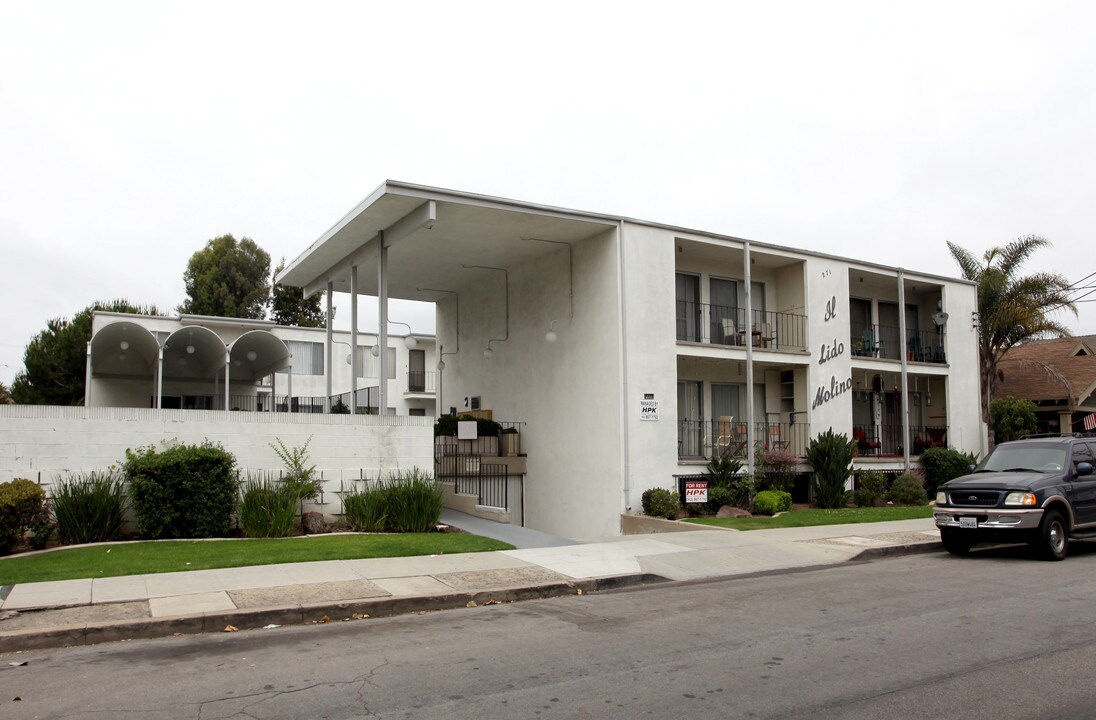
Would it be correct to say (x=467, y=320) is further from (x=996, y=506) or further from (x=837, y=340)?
(x=996, y=506)

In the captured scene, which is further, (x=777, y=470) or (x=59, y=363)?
(x=59, y=363)

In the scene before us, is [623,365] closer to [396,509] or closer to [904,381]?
[396,509]

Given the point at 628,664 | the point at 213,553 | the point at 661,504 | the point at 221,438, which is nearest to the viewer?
the point at 628,664

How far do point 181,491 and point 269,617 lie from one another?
5.73 metres

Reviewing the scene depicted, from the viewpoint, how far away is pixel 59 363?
133 feet

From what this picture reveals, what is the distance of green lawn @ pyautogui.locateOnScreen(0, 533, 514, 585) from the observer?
421 inches

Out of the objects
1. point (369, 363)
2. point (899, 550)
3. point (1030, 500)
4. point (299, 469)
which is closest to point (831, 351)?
point (899, 550)

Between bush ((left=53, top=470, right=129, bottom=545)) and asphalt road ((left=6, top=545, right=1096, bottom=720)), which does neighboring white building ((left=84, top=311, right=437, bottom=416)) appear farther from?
asphalt road ((left=6, top=545, right=1096, bottom=720))

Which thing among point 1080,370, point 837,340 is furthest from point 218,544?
point 1080,370

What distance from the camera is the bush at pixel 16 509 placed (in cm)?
1177

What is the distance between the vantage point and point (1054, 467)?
13.6m

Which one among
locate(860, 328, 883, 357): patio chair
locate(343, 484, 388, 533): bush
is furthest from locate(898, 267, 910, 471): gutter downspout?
locate(343, 484, 388, 533): bush

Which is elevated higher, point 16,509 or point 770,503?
point 16,509

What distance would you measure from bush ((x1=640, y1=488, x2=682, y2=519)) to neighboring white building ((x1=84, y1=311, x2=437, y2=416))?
21.6ft
